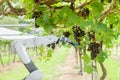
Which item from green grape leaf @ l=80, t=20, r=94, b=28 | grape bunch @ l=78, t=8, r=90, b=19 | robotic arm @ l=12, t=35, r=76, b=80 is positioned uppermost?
grape bunch @ l=78, t=8, r=90, b=19

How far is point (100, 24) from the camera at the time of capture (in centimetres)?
83

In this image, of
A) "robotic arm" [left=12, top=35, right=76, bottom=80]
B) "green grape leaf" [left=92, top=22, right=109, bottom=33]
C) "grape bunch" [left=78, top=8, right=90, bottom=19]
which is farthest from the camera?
"robotic arm" [left=12, top=35, right=76, bottom=80]

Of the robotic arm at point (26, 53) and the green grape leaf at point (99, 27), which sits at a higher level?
the green grape leaf at point (99, 27)

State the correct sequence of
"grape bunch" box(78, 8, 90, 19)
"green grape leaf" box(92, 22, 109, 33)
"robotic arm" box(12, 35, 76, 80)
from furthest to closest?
"robotic arm" box(12, 35, 76, 80)
"grape bunch" box(78, 8, 90, 19)
"green grape leaf" box(92, 22, 109, 33)

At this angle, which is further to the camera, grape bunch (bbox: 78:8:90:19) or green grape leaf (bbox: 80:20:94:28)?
grape bunch (bbox: 78:8:90:19)

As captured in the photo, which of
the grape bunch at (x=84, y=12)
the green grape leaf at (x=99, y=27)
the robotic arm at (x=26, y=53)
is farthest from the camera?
the robotic arm at (x=26, y=53)

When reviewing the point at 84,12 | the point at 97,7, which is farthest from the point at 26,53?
the point at 97,7

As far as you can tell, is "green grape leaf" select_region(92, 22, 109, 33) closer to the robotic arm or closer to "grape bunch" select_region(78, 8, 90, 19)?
"grape bunch" select_region(78, 8, 90, 19)

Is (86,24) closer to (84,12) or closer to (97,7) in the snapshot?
(97,7)

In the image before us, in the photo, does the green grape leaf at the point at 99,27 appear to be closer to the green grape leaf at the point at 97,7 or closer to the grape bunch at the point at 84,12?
the green grape leaf at the point at 97,7

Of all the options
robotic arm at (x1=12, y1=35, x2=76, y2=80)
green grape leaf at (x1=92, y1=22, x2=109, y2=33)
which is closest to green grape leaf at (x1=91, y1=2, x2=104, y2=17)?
green grape leaf at (x1=92, y1=22, x2=109, y2=33)

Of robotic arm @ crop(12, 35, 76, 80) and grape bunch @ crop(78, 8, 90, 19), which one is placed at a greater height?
grape bunch @ crop(78, 8, 90, 19)

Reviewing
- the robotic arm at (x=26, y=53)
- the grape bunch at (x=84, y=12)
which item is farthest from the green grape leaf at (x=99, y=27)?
the robotic arm at (x=26, y=53)

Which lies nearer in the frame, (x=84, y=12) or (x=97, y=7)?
(x=97, y=7)
